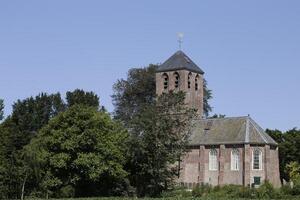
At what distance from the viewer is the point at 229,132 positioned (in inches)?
2975

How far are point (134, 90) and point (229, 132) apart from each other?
20.0 metres

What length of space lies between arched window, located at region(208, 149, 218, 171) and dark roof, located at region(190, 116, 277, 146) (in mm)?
1193

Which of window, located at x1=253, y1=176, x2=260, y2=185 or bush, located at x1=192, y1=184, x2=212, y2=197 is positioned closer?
bush, located at x1=192, y1=184, x2=212, y2=197

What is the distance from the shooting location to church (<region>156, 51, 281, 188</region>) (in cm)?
7250

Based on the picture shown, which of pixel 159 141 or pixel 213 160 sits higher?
pixel 159 141

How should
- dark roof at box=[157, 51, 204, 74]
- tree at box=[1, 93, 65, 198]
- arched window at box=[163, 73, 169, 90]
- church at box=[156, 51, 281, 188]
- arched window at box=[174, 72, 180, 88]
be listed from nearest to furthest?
tree at box=[1, 93, 65, 198] < church at box=[156, 51, 281, 188] < arched window at box=[174, 72, 180, 88] < dark roof at box=[157, 51, 204, 74] < arched window at box=[163, 73, 169, 90]

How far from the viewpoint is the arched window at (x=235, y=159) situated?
73469mm

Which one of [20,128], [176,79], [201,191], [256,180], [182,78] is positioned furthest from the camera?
[176,79]

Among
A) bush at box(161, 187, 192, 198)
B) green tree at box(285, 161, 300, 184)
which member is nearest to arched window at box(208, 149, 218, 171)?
green tree at box(285, 161, 300, 184)

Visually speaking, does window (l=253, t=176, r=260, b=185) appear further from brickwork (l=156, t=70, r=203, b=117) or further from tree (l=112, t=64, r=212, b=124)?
tree (l=112, t=64, r=212, b=124)

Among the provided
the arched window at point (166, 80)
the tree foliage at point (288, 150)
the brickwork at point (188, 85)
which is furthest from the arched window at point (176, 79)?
the tree foliage at point (288, 150)

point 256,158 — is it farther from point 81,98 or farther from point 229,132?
point 81,98

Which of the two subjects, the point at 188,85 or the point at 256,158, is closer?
the point at 256,158

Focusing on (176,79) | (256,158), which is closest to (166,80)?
(176,79)
